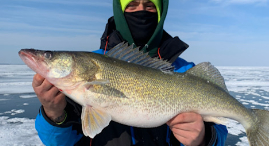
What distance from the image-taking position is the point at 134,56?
84.3 inches

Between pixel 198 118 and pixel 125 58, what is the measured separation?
3.11 ft

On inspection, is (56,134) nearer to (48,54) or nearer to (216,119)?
(48,54)

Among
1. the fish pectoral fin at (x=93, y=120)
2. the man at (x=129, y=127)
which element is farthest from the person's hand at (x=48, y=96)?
the fish pectoral fin at (x=93, y=120)

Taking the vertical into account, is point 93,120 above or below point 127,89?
below

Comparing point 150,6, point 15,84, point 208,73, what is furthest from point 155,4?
point 15,84

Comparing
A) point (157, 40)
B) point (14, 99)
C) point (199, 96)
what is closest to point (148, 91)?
point (199, 96)

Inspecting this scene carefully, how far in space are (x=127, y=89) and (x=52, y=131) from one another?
911 mm

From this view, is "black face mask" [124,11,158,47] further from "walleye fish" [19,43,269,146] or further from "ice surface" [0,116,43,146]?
"ice surface" [0,116,43,146]

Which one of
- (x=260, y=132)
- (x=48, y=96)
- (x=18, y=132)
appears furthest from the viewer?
(x=18, y=132)

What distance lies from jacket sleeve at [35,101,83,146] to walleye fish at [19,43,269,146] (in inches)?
12.9

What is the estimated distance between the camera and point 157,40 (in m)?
2.85

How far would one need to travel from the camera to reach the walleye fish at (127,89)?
188cm

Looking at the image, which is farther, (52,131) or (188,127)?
Result: (52,131)

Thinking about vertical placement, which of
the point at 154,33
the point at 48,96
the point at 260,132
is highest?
the point at 154,33
